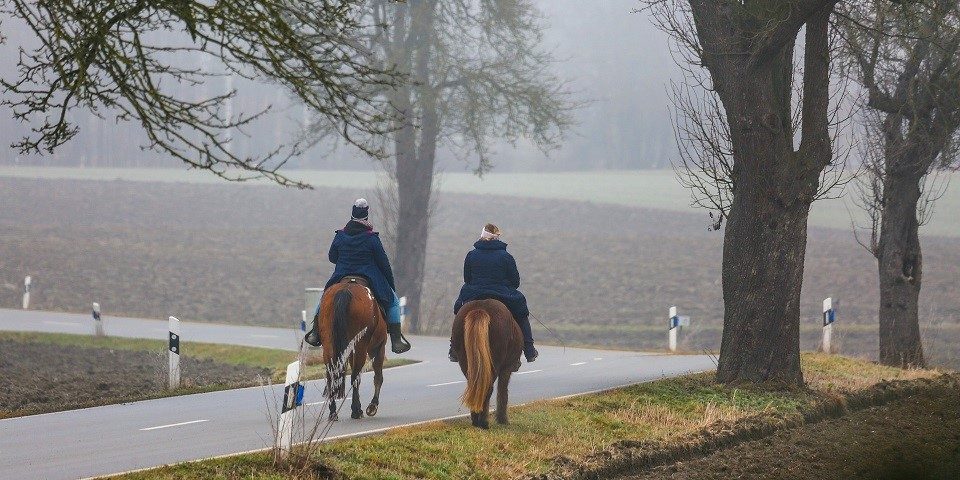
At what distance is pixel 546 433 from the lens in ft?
47.7

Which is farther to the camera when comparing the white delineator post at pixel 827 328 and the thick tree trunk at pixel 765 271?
the white delineator post at pixel 827 328

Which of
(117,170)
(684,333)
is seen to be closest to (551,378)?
(684,333)

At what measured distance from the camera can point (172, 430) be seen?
15.9 m

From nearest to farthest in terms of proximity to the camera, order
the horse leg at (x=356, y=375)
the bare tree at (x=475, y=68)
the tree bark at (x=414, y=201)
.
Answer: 1. the horse leg at (x=356, y=375)
2. the bare tree at (x=475, y=68)
3. the tree bark at (x=414, y=201)

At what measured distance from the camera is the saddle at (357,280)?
1622 cm

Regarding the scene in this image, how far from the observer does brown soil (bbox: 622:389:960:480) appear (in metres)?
13.5

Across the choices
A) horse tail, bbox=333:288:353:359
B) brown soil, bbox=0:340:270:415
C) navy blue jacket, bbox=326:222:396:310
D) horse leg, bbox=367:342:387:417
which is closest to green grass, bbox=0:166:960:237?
brown soil, bbox=0:340:270:415

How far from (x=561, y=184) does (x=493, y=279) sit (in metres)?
78.3

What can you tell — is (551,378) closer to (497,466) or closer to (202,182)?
(497,466)

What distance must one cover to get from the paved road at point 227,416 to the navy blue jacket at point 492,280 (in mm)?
1858

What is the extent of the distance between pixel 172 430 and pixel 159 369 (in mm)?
6960

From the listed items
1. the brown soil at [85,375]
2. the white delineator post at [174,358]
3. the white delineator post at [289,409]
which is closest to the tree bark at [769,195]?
the brown soil at [85,375]

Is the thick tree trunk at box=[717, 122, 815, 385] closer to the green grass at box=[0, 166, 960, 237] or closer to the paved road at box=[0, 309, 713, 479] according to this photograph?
the paved road at box=[0, 309, 713, 479]

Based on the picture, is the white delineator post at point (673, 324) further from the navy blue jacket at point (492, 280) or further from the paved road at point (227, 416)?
the navy blue jacket at point (492, 280)
